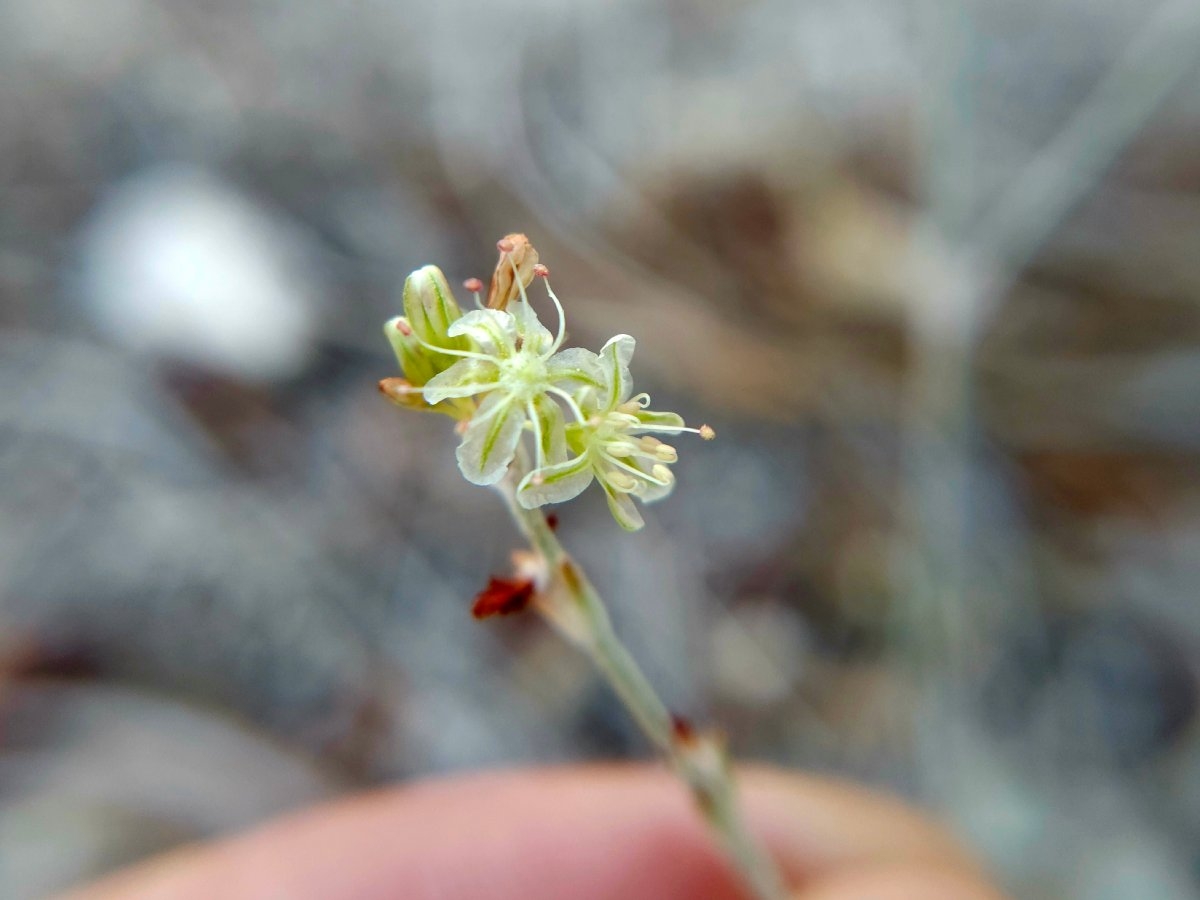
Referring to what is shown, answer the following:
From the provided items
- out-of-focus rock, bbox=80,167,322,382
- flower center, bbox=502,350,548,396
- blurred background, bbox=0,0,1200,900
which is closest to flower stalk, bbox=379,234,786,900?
flower center, bbox=502,350,548,396

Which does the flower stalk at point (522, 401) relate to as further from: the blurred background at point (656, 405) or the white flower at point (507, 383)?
the blurred background at point (656, 405)

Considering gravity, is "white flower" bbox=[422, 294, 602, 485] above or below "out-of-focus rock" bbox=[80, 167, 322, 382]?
below

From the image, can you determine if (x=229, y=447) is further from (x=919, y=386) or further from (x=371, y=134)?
(x=919, y=386)

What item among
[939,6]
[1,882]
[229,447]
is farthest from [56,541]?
[939,6]

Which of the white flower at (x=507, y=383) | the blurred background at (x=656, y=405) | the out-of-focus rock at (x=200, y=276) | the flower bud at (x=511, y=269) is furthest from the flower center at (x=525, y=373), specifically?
the out-of-focus rock at (x=200, y=276)

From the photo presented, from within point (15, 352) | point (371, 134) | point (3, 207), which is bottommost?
point (15, 352)

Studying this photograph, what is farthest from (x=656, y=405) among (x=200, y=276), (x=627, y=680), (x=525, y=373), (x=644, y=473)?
(x=525, y=373)

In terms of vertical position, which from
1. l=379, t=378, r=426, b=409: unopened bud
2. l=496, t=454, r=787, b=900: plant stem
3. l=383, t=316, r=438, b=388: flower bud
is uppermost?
l=383, t=316, r=438, b=388: flower bud

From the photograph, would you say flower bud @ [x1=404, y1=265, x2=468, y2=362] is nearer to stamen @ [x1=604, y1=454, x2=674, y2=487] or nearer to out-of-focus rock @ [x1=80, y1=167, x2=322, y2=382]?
stamen @ [x1=604, y1=454, x2=674, y2=487]
